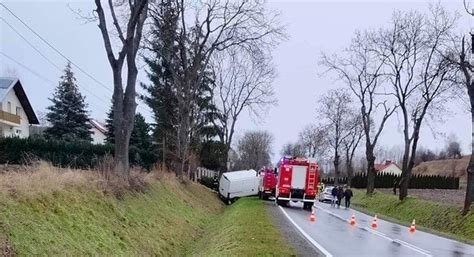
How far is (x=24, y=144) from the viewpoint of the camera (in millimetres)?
45031

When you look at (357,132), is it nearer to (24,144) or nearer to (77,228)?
(24,144)

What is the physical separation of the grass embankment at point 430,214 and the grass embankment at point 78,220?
1537 centimetres

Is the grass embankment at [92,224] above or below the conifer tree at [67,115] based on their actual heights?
Answer: below

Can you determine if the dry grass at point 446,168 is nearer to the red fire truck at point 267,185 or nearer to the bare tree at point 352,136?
the bare tree at point 352,136

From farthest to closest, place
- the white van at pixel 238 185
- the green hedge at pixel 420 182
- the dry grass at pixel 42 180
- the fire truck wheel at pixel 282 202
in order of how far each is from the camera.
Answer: the green hedge at pixel 420 182, the white van at pixel 238 185, the fire truck wheel at pixel 282 202, the dry grass at pixel 42 180

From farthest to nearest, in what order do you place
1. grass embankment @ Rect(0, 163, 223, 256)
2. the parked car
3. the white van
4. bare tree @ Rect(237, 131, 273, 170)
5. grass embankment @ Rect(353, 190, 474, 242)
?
bare tree @ Rect(237, 131, 273, 170) < the parked car < the white van < grass embankment @ Rect(353, 190, 474, 242) < grass embankment @ Rect(0, 163, 223, 256)

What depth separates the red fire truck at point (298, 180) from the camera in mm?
38250

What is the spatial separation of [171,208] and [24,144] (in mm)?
27018

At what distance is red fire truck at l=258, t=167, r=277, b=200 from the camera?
46.9 meters

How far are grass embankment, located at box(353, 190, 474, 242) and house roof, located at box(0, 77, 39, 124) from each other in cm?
3758

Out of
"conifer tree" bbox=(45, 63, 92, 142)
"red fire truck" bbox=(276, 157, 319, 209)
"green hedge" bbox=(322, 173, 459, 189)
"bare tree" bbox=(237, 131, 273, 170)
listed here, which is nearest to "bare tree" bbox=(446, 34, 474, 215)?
"red fire truck" bbox=(276, 157, 319, 209)

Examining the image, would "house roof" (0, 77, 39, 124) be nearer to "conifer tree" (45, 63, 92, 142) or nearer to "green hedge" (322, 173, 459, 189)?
"conifer tree" (45, 63, 92, 142)

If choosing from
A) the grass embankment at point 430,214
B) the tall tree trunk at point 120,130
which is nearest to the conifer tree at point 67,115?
the grass embankment at point 430,214

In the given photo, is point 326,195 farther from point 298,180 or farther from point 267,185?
point 298,180
